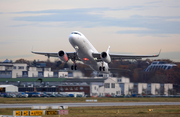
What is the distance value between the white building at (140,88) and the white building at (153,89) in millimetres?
1119

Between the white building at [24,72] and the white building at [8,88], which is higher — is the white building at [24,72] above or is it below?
above

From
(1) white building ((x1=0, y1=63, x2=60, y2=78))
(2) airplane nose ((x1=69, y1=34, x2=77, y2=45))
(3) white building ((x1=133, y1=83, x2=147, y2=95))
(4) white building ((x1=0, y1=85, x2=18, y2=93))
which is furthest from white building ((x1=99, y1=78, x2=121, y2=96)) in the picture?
(2) airplane nose ((x1=69, y1=34, x2=77, y2=45))

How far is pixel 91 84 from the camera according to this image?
96750 mm

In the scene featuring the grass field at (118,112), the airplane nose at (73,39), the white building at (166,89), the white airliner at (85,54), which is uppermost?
the airplane nose at (73,39)

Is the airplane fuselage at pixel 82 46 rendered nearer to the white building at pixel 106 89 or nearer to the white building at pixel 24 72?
the white building at pixel 106 89

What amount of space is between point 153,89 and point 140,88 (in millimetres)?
4143

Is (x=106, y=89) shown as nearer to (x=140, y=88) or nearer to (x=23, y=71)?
(x=140, y=88)

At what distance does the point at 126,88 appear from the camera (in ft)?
290

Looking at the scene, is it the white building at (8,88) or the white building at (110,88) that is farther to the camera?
the white building at (8,88)

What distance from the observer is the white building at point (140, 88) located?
279ft

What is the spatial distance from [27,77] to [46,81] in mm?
10239

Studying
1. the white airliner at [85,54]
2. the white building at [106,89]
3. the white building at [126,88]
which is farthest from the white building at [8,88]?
the white airliner at [85,54]

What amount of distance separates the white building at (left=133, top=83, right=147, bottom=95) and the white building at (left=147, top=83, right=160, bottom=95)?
3.67 feet

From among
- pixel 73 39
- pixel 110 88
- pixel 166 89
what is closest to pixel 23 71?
pixel 110 88
